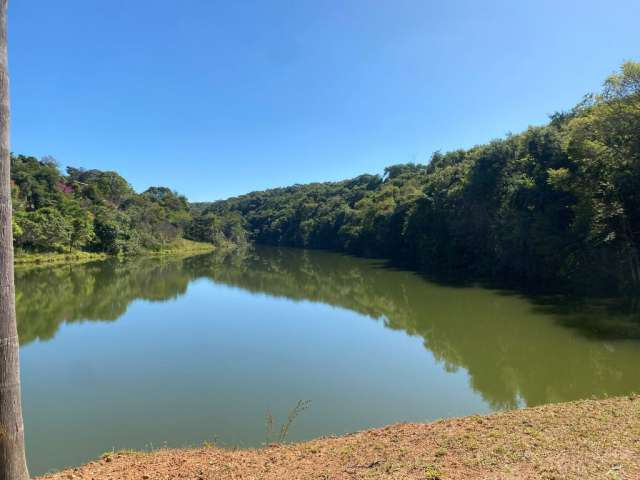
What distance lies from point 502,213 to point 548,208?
5332 mm

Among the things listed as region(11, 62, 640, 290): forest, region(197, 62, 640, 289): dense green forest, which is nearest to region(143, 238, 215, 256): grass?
region(11, 62, 640, 290): forest

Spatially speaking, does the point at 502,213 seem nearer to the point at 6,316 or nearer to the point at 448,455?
the point at 448,455

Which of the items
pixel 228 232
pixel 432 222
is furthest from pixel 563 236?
pixel 228 232

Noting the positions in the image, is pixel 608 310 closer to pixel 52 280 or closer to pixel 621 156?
pixel 621 156

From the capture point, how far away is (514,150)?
3053 cm

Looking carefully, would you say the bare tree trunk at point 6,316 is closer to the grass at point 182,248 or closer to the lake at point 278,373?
the lake at point 278,373

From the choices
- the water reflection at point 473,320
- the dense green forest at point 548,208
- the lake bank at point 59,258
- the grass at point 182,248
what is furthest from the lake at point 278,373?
the grass at point 182,248

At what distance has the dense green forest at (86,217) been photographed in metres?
42.9

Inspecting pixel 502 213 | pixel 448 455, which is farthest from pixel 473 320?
pixel 502 213

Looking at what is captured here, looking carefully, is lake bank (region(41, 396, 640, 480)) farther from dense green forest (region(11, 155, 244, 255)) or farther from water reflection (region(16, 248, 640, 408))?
dense green forest (region(11, 155, 244, 255))

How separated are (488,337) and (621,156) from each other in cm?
1084

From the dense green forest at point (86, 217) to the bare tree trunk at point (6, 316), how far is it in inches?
1650

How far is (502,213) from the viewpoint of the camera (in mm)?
28312

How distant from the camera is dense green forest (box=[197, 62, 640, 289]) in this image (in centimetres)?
1809
